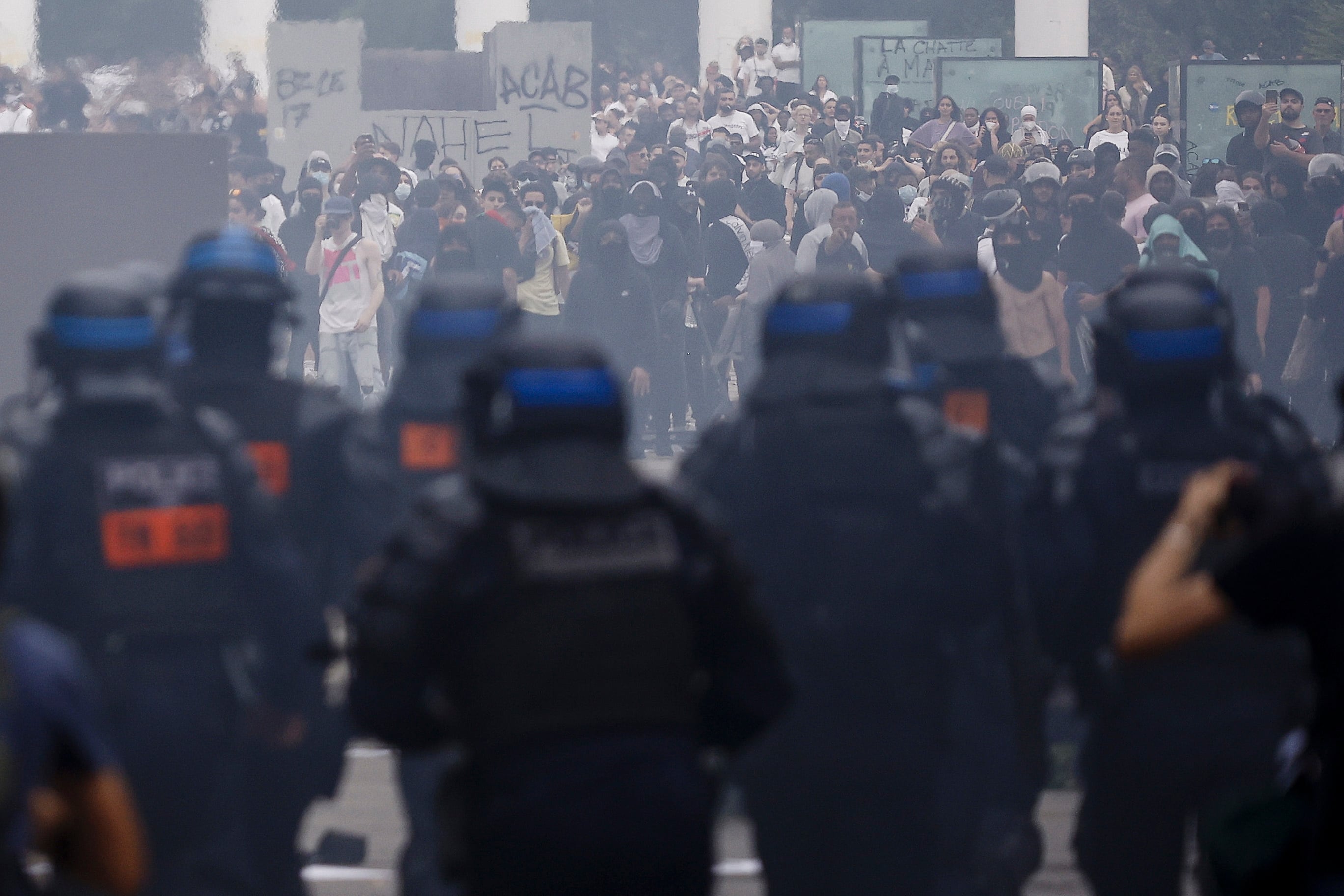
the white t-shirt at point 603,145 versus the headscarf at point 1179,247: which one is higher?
the white t-shirt at point 603,145

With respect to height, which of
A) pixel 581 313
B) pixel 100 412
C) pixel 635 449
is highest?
pixel 100 412

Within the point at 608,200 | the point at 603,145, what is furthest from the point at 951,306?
the point at 603,145

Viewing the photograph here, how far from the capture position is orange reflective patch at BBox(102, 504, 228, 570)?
15.3ft

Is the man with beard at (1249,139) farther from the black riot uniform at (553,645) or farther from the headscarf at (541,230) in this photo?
the black riot uniform at (553,645)

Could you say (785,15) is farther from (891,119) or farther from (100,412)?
(100,412)

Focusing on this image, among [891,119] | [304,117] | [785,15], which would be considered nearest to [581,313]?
[304,117]

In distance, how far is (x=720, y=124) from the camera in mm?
21500

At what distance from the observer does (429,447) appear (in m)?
5.84

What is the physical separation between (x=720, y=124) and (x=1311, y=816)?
18.9 m

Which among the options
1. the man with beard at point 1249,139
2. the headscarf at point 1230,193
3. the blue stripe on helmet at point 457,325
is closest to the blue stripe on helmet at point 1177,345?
the blue stripe on helmet at point 457,325

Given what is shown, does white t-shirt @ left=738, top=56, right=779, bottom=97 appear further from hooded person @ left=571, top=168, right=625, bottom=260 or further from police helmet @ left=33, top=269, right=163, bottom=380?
police helmet @ left=33, top=269, right=163, bottom=380

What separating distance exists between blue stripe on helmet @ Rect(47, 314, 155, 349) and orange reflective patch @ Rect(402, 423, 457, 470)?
1165 millimetres

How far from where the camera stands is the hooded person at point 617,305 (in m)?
14.9

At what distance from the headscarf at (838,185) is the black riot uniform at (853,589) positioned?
11539 mm
